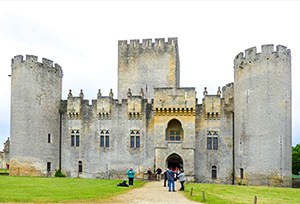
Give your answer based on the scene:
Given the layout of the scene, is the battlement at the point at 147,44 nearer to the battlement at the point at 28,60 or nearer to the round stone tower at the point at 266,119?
the battlement at the point at 28,60

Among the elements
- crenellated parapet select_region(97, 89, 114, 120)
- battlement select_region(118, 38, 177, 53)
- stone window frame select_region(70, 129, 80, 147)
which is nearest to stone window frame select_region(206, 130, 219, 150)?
crenellated parapet select_region(97, 89, 114, 120)

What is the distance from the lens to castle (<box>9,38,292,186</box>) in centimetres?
3950

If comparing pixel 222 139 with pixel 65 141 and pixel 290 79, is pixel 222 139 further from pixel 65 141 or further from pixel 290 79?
pixel 65 141

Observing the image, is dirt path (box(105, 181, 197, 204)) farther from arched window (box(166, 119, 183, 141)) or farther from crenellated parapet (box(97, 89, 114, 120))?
crenellated parapet (box(97, 89, 114, 120))

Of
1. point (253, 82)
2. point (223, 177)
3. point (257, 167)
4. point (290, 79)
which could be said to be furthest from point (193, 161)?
point (290, 79)

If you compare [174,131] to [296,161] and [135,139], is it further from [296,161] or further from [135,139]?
[296,161]

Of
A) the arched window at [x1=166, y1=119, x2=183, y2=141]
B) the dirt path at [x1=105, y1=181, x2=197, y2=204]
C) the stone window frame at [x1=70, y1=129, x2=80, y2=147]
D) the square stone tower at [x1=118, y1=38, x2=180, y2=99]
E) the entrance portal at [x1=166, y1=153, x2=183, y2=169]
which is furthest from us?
the square stone tower at [x1=118, y1=38, x2=180, y2=99]

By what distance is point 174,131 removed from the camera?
1789 inches

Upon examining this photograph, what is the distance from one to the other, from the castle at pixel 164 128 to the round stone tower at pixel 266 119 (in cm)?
10

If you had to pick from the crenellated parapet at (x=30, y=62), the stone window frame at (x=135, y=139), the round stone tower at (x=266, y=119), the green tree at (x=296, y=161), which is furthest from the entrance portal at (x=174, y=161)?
the green tree at (x=296, y=161)

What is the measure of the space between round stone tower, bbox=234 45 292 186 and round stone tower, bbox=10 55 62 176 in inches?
832

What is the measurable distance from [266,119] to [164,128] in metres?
10.8

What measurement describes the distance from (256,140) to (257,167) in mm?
2625

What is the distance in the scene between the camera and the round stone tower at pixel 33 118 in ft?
143
